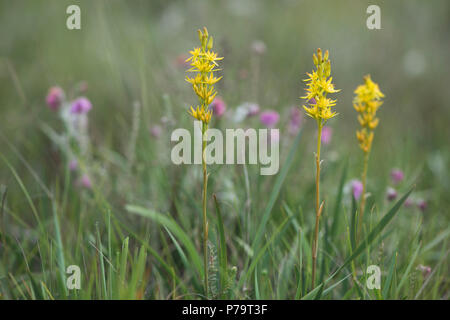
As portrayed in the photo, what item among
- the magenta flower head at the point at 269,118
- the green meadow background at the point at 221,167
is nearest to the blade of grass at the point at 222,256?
the green meadow background at the point at 221,167

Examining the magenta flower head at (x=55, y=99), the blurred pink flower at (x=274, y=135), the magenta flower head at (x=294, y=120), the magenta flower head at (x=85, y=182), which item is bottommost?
the magenta flower head at (x=85, y=182)

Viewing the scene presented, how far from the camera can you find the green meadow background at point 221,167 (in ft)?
3.95

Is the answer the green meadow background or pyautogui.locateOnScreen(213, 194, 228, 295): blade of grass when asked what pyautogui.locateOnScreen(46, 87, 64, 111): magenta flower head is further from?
pyautogui.locateOnScreen(213, 194, 228, 295): blade of grass

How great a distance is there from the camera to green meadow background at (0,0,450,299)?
1.20 metres

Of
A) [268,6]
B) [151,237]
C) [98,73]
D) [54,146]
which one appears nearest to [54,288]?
[151,237]

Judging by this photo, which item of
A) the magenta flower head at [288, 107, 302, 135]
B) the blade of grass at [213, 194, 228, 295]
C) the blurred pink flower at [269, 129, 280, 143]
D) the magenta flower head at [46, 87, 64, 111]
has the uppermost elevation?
the magenta flower head at [46, 87, 64, 111]

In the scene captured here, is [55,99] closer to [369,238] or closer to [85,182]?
[85,182]

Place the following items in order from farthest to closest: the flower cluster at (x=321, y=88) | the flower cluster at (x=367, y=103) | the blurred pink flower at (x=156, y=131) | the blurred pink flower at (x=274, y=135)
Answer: the blurred pink flower at (x=156, y=131) → the blurred pink flower at (x=274, y=135) → the flower cluster at (x=367, y=103) → the flower cluster at (x=321, y=88)

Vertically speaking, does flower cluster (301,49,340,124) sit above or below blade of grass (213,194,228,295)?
above

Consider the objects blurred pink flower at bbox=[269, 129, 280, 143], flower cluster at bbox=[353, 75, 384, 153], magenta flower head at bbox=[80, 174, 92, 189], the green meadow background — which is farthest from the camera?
magenta flower head at bbox=[80, 174, 92, 189]

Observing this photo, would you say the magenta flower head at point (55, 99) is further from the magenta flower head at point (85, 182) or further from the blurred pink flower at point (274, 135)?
the blurred pink flower at point (274, 135)

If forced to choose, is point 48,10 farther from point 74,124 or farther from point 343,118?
point 343,118

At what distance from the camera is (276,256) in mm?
1398

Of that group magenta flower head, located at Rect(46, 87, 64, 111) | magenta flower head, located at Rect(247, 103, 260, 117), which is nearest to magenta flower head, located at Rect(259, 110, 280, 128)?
magenta flower head, located at Rect(247, 103, 260, 117)
